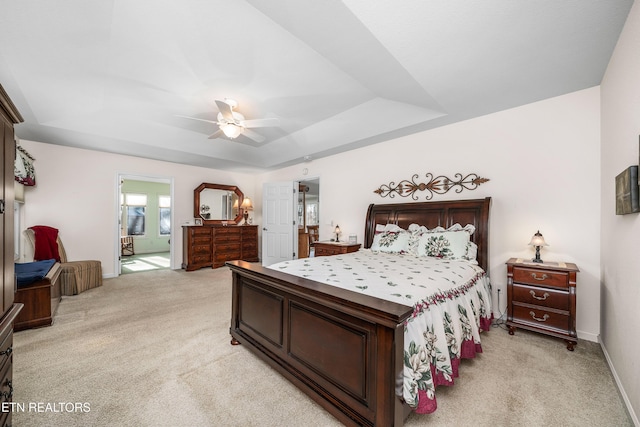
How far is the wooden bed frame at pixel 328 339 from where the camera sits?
4.43ft

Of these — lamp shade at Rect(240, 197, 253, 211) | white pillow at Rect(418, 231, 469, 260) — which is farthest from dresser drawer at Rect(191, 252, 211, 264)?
white pillow at Rect(418, 231, 469, 260)

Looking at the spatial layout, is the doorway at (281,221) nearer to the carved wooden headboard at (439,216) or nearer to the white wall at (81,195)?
the carved wooden headboard at (439,216)

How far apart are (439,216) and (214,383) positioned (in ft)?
10.4

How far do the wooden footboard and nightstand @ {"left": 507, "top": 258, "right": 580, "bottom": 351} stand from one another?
193 cm

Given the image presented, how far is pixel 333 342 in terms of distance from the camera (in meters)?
1.65

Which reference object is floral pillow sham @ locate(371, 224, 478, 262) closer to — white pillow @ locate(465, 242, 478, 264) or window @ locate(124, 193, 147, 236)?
white pillow @ locate(465, 242, 478, 264)

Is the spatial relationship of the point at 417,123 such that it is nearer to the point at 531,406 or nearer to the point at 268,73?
the point at 268,73

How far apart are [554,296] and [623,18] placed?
2242mm

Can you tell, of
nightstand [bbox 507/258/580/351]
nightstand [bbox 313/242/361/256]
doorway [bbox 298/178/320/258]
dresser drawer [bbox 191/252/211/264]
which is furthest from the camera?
doorway [bbox 298/178/320/258]

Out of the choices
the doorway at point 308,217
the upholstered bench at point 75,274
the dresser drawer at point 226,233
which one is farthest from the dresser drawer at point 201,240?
the doorway at point 308,217

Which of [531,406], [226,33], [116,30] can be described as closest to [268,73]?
[226,33]

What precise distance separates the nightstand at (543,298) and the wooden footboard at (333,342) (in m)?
1.93

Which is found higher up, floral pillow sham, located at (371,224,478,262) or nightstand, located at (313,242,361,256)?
floral pillow sham, located at (371,224,478,262)

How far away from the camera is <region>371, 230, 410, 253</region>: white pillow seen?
3.49 meters
